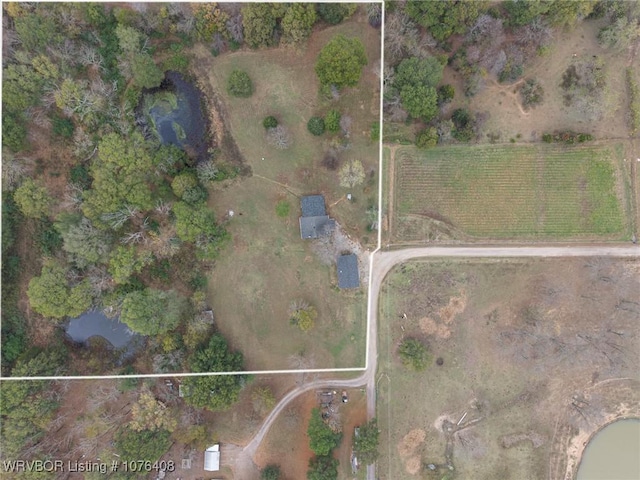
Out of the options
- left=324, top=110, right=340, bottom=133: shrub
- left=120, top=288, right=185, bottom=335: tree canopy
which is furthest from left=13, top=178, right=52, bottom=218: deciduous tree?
left=324, top=110, right=340, bottom=133: shrub

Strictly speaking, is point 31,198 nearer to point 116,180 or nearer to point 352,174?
point 116,180

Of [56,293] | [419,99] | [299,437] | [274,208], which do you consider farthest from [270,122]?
[299,437]

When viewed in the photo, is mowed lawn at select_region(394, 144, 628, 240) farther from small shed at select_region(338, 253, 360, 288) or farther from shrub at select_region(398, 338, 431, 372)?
shrub at select_region(398, 338, 431, 372)

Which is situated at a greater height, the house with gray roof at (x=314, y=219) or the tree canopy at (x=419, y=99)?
the tree canopy at (x=419, y=99)

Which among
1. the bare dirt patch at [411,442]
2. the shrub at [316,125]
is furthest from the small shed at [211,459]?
the shrub at [316,125]

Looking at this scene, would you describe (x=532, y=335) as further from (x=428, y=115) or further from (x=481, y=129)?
(x=428, y=115)

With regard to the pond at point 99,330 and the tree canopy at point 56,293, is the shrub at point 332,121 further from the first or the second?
the pond at point 99,330
